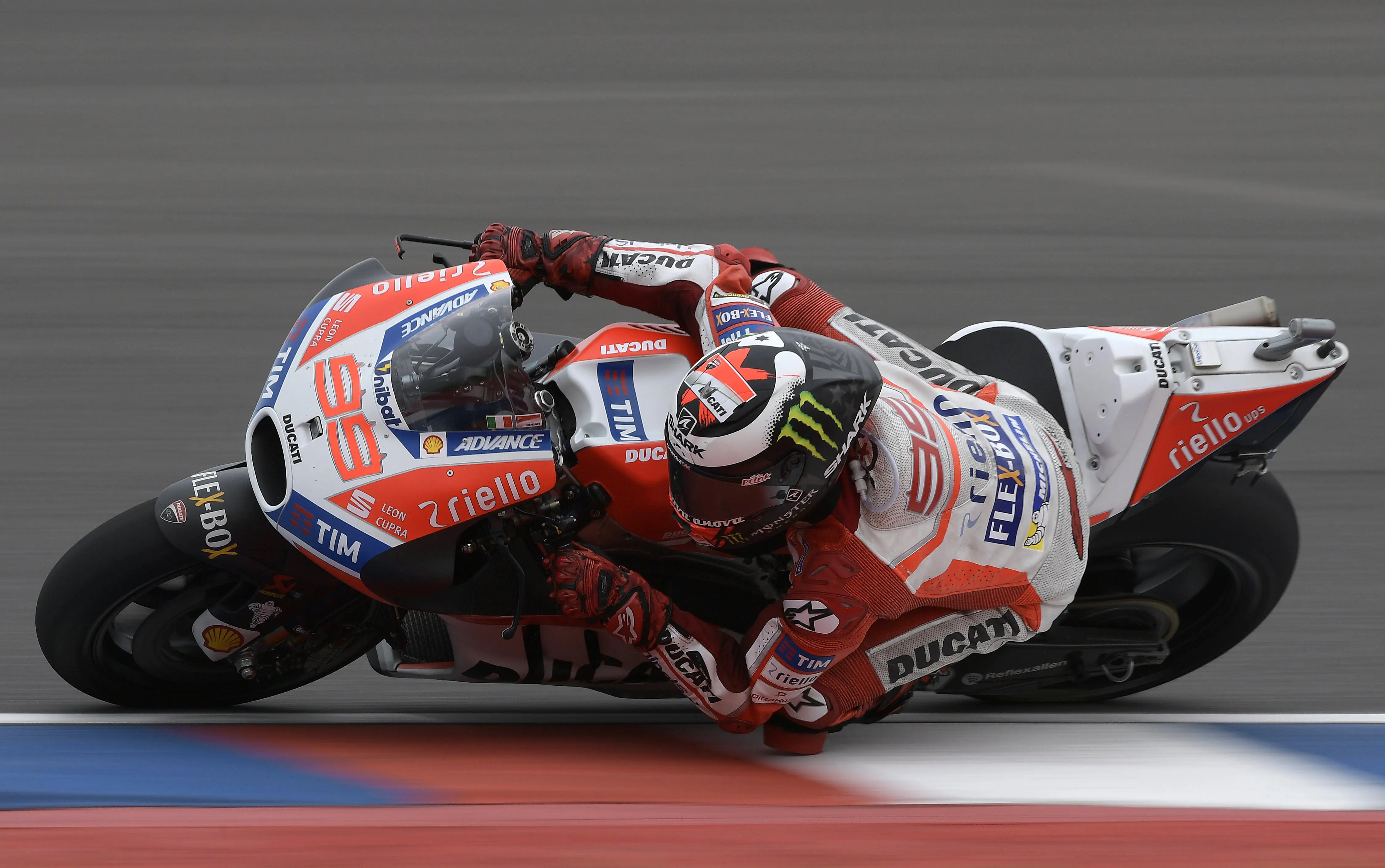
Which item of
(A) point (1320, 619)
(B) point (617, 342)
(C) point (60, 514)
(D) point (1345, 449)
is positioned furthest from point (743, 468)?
(D) point (1345, 449)

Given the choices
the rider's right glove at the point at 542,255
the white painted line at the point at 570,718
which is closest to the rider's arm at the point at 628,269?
the rider's right glove at the point at 542,255

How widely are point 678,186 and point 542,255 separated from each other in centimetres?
386

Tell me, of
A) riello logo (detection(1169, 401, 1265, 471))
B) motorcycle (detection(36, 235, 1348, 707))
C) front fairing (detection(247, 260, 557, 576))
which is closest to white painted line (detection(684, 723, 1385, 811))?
motorcycle (detection(36, 235, 1348, 707))

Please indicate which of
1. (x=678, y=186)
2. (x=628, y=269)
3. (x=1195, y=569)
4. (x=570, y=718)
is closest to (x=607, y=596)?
(x=628, y=269)

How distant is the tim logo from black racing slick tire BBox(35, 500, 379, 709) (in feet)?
2.31

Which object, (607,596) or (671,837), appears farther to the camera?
(607,596)

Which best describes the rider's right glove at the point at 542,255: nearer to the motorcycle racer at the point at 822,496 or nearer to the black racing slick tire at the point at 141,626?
the motorcycle racer at the point at 822,496

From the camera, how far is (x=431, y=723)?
357 centimetres

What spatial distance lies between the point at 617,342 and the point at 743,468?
55 centimetres

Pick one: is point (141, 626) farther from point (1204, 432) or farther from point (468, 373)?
point (1204, 432)

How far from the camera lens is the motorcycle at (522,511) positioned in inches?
114

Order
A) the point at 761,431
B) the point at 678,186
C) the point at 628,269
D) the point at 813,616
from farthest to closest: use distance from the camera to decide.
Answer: the point at 678,186
the point at 628,269
the point at 813,616
the point at 761,431

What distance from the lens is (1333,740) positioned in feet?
11.3

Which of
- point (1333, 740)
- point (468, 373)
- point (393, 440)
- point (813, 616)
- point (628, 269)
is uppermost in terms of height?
point (628, 269)
